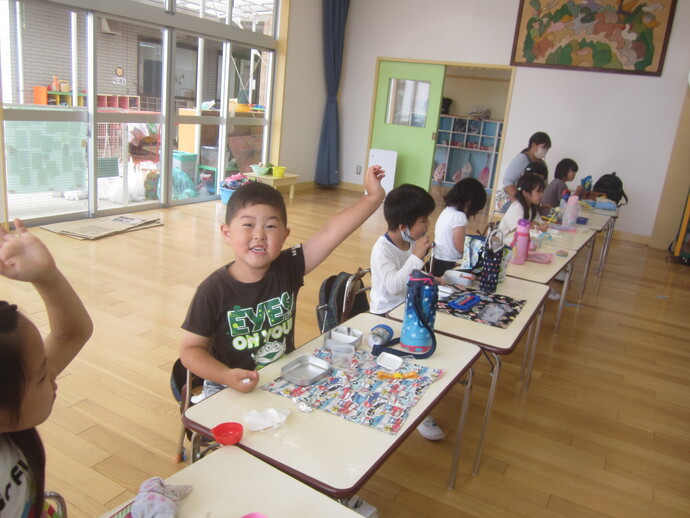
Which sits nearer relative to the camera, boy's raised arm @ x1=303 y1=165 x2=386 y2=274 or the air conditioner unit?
boy's raised arm @ x1=303 y1=165 x2=386 y2=274

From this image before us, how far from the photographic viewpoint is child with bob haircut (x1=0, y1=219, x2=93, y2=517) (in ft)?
2.57

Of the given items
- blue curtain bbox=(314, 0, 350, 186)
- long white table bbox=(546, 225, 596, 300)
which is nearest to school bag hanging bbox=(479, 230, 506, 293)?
long white table bbox=(546, 225, 596, 300)

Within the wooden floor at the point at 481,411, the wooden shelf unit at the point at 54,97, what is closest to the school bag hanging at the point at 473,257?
the wooden floor at the point at 481,411

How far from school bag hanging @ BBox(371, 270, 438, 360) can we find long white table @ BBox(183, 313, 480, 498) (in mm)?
206

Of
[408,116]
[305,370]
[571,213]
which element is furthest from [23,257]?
[408,116]

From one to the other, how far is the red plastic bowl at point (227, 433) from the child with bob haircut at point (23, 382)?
12.7 inches

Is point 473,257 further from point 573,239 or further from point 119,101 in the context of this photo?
point 119,101

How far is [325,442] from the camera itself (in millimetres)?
1180

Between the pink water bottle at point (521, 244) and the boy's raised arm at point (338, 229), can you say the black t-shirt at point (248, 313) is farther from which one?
the pink water bottle at point (521, 244)

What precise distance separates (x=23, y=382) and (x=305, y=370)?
788 millimetres

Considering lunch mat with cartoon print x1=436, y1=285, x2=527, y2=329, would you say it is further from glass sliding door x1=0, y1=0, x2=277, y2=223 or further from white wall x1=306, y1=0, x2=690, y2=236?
white wall x1=306, y1=0, x2=690, y2=236

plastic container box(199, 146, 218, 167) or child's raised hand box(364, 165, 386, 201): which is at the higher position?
child's raised hand box(364, 165, 386, 201)

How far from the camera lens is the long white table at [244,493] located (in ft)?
3.18

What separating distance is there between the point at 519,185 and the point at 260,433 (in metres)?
3.05
